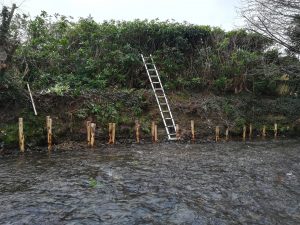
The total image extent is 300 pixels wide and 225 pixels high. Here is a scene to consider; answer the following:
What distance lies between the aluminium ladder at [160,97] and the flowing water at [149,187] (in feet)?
7.81

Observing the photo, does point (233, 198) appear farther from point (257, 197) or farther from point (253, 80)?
point (253, 80)

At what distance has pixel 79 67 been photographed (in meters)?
17.5

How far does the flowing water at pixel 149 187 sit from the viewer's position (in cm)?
657

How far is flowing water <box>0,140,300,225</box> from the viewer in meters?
6.57

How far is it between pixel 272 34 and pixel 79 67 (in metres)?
9.69

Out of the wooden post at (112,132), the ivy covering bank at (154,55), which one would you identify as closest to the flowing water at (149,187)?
the wooden post at (112,132)

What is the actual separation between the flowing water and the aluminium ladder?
238cm

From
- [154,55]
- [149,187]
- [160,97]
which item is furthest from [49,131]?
[154,55]

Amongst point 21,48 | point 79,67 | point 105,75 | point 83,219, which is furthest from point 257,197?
point 21,48

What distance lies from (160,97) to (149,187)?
8279 millimetres

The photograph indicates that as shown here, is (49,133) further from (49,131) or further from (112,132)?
(112,132)

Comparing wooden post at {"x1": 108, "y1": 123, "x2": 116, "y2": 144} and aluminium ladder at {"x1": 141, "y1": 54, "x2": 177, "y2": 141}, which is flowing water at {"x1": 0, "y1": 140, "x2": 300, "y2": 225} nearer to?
wooden post at {"x1": 108, "y1": 123, "x2": 116, "y2": 144}

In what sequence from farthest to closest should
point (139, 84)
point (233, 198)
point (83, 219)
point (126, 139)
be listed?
point (139, 84) < point (126, 139) < point (233, 198) < point (83, 219)

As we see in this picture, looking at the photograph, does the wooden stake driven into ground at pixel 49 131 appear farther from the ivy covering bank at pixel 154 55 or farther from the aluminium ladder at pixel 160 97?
the aluminium ladder at pixel 160 97
